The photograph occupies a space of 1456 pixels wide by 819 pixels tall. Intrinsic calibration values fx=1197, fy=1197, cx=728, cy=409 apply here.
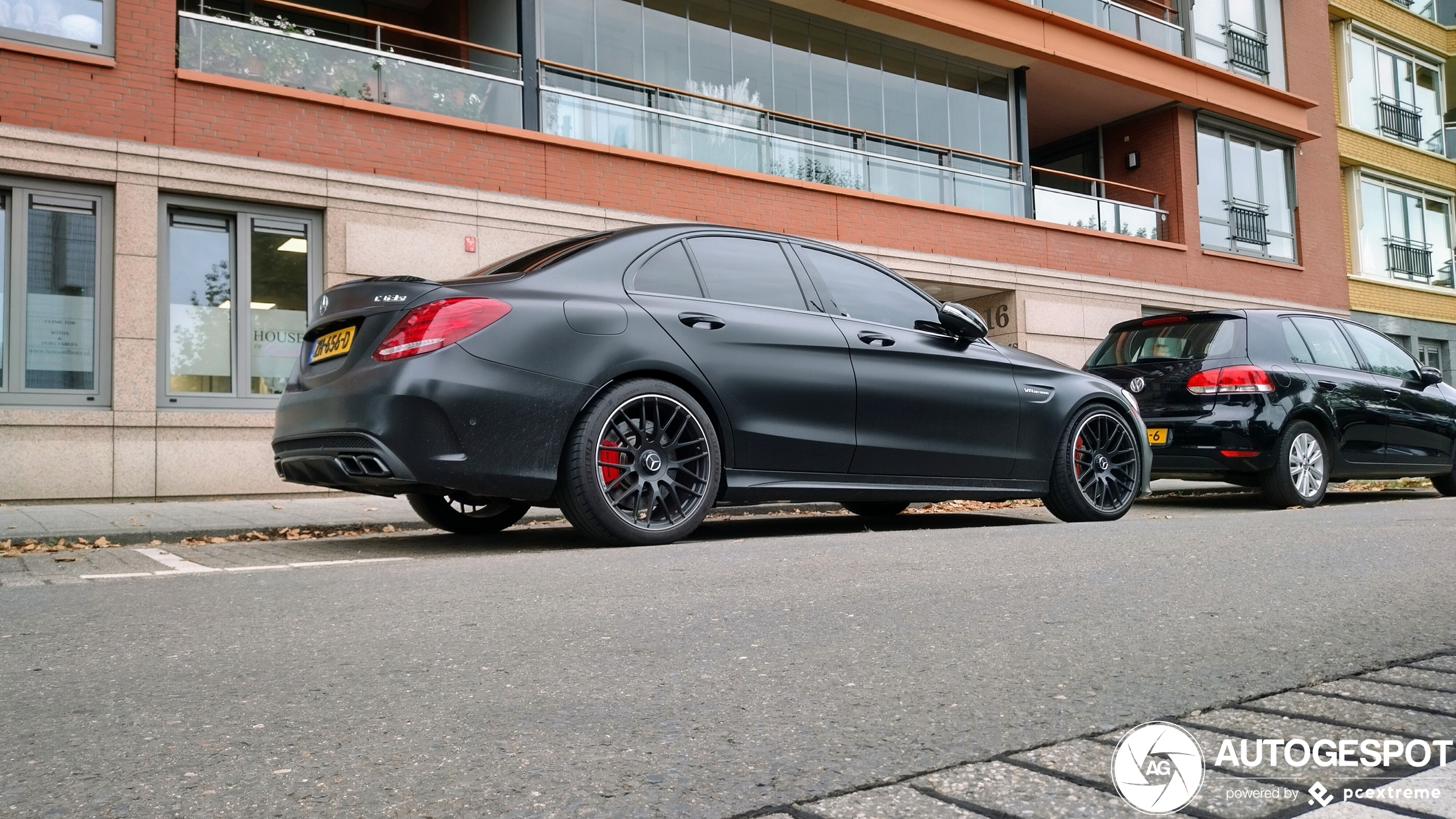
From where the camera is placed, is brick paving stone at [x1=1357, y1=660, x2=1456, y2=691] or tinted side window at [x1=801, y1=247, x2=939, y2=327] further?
tinted side window at [x1=801, y1=247, x2=939, y2=327]

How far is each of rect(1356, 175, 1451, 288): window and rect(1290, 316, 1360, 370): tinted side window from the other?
18.4m

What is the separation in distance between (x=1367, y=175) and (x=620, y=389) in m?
26.4

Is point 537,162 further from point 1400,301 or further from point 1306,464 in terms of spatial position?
point 1400,301

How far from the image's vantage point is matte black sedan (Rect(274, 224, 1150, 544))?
17.1ft

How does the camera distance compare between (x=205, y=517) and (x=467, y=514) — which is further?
(x=205, y=517)

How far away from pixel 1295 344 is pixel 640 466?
630 centimetres

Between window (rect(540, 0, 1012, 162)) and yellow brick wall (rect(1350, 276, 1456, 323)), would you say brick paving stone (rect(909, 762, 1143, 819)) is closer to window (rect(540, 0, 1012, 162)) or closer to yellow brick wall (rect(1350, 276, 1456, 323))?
window (rect(540, 0, 1012, 162))

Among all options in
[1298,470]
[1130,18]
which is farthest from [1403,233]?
[1298,470]

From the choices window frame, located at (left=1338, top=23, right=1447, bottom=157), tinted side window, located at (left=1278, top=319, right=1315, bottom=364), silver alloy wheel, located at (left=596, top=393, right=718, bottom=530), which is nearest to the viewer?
silver alloy wheel, located at (left=596, top=393, right=718, bottom=530)

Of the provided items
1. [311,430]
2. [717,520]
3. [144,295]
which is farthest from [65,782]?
[144,295]

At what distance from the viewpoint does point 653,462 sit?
5645mm

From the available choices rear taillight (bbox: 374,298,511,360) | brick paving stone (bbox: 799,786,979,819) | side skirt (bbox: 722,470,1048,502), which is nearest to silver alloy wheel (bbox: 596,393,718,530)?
side skirt (bbox: 722,470,1048,502)

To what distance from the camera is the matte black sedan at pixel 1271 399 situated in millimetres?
8891

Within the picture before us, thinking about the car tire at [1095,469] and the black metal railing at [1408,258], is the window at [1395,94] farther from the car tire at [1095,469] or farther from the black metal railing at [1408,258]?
the car tire at [1095,469]
